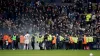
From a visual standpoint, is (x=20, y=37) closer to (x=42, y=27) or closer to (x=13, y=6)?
(x=42, y=27)

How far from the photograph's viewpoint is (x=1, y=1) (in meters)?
38.4

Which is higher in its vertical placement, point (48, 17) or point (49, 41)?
point (48, 17)

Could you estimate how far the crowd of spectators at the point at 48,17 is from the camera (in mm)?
34938

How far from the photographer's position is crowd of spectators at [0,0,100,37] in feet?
115

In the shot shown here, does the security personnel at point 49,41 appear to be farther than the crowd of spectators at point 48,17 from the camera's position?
No

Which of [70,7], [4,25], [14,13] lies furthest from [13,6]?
[70,7]

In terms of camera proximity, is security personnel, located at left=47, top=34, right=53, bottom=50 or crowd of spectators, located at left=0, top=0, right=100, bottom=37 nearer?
security personnel, located at left=47, top=34, right=53, bottom=50

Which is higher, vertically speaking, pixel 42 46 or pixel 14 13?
pixel 14 13

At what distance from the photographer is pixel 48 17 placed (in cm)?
3684

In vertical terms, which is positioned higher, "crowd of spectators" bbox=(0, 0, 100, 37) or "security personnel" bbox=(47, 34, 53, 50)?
"crowd of spectators" bbox=(0, 0, 100, 37)

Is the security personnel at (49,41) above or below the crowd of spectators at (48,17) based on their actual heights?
below

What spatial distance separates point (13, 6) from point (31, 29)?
4.12m

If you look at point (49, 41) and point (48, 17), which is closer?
point (49, 41)

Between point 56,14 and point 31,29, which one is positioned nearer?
point 31,29
